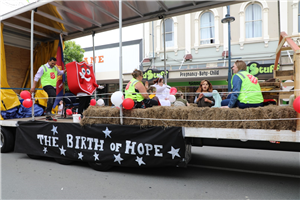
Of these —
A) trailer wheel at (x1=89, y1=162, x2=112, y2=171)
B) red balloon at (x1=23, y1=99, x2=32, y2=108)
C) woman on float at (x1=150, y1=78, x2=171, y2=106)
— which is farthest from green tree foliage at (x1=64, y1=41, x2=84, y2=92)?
trailer wheel at (x1=89, y1=162, x2=112, y2=171)

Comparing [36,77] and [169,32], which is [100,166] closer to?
[36,77]

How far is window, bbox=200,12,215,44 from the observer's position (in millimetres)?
17000

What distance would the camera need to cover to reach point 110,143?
4125 mm

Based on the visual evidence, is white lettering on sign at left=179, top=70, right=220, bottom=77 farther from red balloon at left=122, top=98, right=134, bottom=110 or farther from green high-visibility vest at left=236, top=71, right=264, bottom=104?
red balloon at left=122, top=98, right=134, bottom=110

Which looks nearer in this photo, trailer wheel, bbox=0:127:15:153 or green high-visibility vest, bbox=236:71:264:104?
green high-visibility vest, bbox=236:71:264:104

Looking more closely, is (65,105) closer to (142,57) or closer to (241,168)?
(241,168)

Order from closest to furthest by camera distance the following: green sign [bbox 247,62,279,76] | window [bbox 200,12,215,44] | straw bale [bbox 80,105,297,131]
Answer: straw bale [bbox 80,105,297,131] → green sign [bbox 247,62,279,76] → window [bbox 200,12,215,44]

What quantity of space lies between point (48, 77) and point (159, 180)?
163 inches

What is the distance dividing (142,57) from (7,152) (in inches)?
572

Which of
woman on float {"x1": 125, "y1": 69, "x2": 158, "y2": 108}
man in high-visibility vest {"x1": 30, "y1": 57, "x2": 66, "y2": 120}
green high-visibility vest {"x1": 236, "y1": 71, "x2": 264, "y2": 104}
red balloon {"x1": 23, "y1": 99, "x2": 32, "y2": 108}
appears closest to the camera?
green high-visibility vest {"x1": 236, "y1": 71, "x2": 264, "y2": 104}

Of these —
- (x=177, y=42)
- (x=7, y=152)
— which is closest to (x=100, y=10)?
(x=7, y=152)

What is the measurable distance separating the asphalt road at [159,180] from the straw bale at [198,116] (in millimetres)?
1031

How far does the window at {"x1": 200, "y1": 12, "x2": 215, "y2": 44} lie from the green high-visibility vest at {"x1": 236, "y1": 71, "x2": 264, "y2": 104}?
14.4m

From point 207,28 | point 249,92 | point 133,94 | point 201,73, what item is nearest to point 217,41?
point 207,28
